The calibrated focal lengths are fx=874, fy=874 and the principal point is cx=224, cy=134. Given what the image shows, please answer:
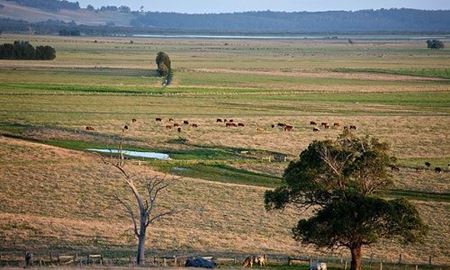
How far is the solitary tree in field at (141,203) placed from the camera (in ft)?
97.3

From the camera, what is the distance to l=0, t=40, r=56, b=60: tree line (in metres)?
144

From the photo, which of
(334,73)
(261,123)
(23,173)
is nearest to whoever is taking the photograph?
(23,173)

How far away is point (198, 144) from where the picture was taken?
56781mm

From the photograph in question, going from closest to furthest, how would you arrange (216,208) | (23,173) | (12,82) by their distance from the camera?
1. (216,208)
2. (23,173)
3. (12,82)

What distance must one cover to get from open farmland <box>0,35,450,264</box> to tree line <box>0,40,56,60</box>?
2008 centimetres

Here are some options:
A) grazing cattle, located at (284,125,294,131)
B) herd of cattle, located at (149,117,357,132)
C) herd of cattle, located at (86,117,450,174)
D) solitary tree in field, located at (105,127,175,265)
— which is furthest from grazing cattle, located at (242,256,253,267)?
grazing cattle, located at (284,125,294,131)

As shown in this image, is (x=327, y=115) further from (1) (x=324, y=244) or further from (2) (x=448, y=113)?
(1) (x=324, y=244)

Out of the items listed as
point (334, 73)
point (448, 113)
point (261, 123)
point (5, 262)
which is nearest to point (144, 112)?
point (261, 123)

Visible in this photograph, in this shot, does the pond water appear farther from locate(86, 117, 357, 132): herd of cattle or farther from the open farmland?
locate(86, 117, 357, 132): herd of cattle

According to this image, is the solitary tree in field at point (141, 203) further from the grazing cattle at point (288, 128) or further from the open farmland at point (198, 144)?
the grazing cattle at point (288, 128)

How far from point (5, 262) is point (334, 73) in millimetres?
101380

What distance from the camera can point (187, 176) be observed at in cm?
4669

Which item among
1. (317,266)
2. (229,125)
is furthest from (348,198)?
(229,125)

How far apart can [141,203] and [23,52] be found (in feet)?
393
